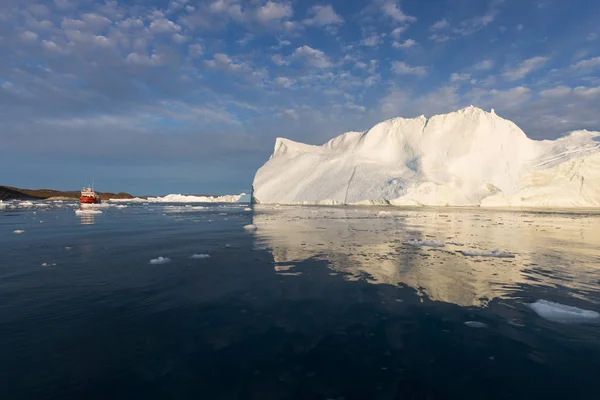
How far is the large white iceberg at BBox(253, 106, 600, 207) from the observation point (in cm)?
4116

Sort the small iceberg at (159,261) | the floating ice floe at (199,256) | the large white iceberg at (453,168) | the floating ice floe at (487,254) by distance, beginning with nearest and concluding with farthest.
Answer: the small iceberg at (159,261) → the floating ice floe at (199,256) → the floating ice floe at (487,254) → the large white iceberg at (453,168)

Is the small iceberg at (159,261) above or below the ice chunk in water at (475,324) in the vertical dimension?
above

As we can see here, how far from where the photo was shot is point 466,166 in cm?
4428

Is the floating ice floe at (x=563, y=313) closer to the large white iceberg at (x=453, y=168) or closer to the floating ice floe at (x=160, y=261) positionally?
the floating ice floe at (x=160, y=261)

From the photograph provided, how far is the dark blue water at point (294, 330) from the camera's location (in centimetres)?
286

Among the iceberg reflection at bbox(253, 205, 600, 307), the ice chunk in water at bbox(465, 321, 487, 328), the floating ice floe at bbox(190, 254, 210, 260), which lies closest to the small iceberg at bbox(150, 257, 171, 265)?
the floating ice floe at bbox(190, 254, 210, 260)

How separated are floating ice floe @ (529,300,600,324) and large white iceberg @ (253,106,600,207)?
1530 inches

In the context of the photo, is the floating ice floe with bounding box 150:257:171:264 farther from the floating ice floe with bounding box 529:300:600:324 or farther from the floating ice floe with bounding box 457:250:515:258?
the floating ice floe with bounding box 457:250:515:258

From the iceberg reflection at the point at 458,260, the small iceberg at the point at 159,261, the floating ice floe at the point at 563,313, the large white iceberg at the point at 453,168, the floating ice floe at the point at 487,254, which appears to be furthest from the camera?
the large white iceberg at the point at 453,168

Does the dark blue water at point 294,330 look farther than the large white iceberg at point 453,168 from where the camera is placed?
No

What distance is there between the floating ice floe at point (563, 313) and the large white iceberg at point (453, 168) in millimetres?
38871

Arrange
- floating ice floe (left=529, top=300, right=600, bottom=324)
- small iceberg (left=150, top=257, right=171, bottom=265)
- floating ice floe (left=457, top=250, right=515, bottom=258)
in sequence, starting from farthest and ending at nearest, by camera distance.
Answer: floating ice floe (left=457, top=250, right=515, bottom=258) → small iceberg (left=150, top=257, right=171, bottom=265) → floating ice floe (left=529, top=300, right=600, bottom=324)

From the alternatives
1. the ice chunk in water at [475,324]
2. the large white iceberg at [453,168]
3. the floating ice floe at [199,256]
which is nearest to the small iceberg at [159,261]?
the floating ice floe at [199,256]

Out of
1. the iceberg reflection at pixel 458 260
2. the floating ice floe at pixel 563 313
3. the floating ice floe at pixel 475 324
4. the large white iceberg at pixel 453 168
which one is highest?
the large white iceberg at pixel 453 168
